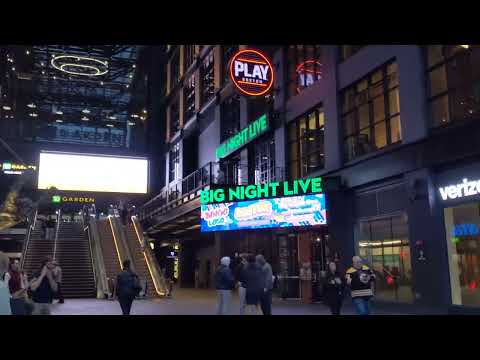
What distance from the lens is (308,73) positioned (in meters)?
24.6

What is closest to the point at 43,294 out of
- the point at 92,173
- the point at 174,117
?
the point at 92,173

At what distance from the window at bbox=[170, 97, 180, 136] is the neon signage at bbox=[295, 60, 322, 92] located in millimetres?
23140

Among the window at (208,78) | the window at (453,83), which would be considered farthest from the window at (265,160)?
the window at (453,83)

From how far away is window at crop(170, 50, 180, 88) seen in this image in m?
48.7

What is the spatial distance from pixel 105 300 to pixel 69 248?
21.2 ft

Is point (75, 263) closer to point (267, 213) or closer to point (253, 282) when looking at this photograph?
point (267, 213)

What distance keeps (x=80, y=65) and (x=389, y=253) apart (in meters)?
38.4

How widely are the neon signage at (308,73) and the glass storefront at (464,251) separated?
33.5 feet

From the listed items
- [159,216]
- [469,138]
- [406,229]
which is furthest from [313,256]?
[159,216]

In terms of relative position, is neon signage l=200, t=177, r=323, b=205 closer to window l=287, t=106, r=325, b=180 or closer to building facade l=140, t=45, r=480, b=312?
building facade l=140, t=45, r=480, b=312

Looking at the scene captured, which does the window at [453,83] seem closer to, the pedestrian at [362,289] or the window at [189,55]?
the pedestrian at [362,289]
